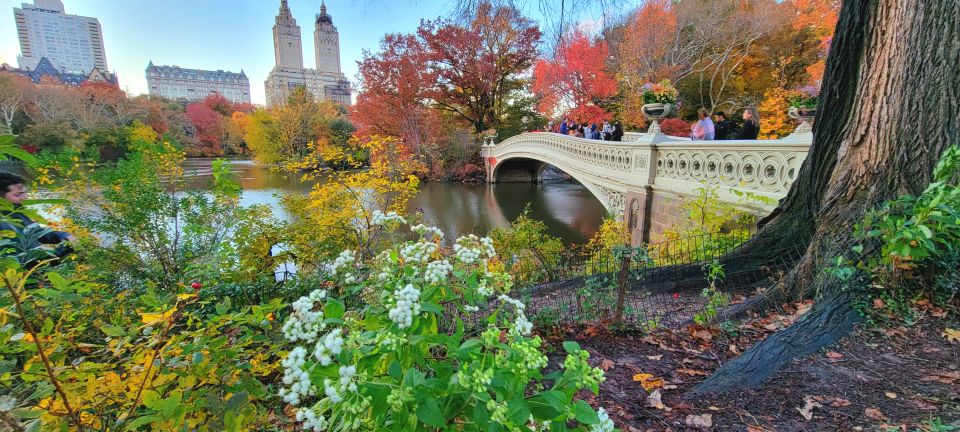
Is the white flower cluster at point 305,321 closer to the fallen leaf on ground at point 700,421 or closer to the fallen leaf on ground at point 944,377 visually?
the fallen leaf on ground at point 700,421

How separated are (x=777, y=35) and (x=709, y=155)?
18199 millimetres

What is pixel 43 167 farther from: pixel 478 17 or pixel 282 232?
pixel 478 17

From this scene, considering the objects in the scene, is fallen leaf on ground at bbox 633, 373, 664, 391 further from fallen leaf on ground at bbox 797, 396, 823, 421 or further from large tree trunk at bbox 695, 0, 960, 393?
fallen leaf on ground at bbox 797, 396, 823, 421

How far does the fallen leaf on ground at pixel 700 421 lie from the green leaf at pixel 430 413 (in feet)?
4.45

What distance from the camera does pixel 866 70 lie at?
2752mm

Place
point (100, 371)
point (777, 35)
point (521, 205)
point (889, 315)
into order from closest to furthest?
point (100, 371) → point (889, 315) → point (521, 205) → point (777, 35)

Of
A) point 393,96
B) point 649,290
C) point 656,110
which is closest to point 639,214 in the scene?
point 656,110

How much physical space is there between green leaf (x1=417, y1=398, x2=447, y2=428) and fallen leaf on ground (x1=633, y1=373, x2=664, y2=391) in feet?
5.06

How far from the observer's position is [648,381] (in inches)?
79.0

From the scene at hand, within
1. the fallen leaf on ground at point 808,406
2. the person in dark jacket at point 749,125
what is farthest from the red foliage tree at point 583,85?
the fallen leaf on ground at point 808,406

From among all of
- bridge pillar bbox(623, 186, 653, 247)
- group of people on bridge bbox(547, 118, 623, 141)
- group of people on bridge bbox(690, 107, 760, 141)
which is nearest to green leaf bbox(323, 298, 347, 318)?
bridge pillar bbox(623, 186, 653, 247)

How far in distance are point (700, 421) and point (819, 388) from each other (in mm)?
580

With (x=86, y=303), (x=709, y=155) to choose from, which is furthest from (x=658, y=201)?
(x=86, y=303)

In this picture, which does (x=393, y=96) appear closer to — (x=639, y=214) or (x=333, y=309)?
(x=639, y=214)
